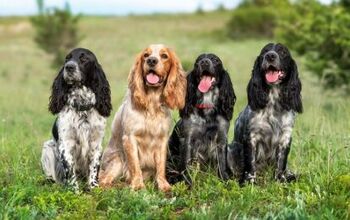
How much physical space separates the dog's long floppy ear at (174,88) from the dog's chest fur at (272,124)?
91 cm

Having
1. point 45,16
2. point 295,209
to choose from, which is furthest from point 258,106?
point 45,16

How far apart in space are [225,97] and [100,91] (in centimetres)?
155

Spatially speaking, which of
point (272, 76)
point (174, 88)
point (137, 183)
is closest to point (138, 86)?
point (174, 88)

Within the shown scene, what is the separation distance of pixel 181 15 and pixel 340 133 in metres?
66.5

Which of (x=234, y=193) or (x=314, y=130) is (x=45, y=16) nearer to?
(x=314, y=130)

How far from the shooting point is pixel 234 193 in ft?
23.8

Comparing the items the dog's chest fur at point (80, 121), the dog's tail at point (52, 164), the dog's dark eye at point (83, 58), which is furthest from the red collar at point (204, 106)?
the dog's tail at point (52, 164)

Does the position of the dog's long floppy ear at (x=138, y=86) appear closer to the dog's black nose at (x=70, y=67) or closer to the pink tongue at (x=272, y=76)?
the dog's black nose at (x=70, y=67)

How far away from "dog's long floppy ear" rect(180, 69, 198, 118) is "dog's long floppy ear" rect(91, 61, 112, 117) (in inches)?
38.0

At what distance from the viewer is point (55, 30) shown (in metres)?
28.0

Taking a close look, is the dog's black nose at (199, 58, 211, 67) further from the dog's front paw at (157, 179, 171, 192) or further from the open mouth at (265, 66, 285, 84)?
the dog's front paw at (157, 179, 171, 192)

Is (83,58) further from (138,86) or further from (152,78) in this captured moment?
(152,78)

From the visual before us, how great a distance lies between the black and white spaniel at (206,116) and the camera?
26.9ft

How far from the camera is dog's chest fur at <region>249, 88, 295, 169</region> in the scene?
8.05 metres
